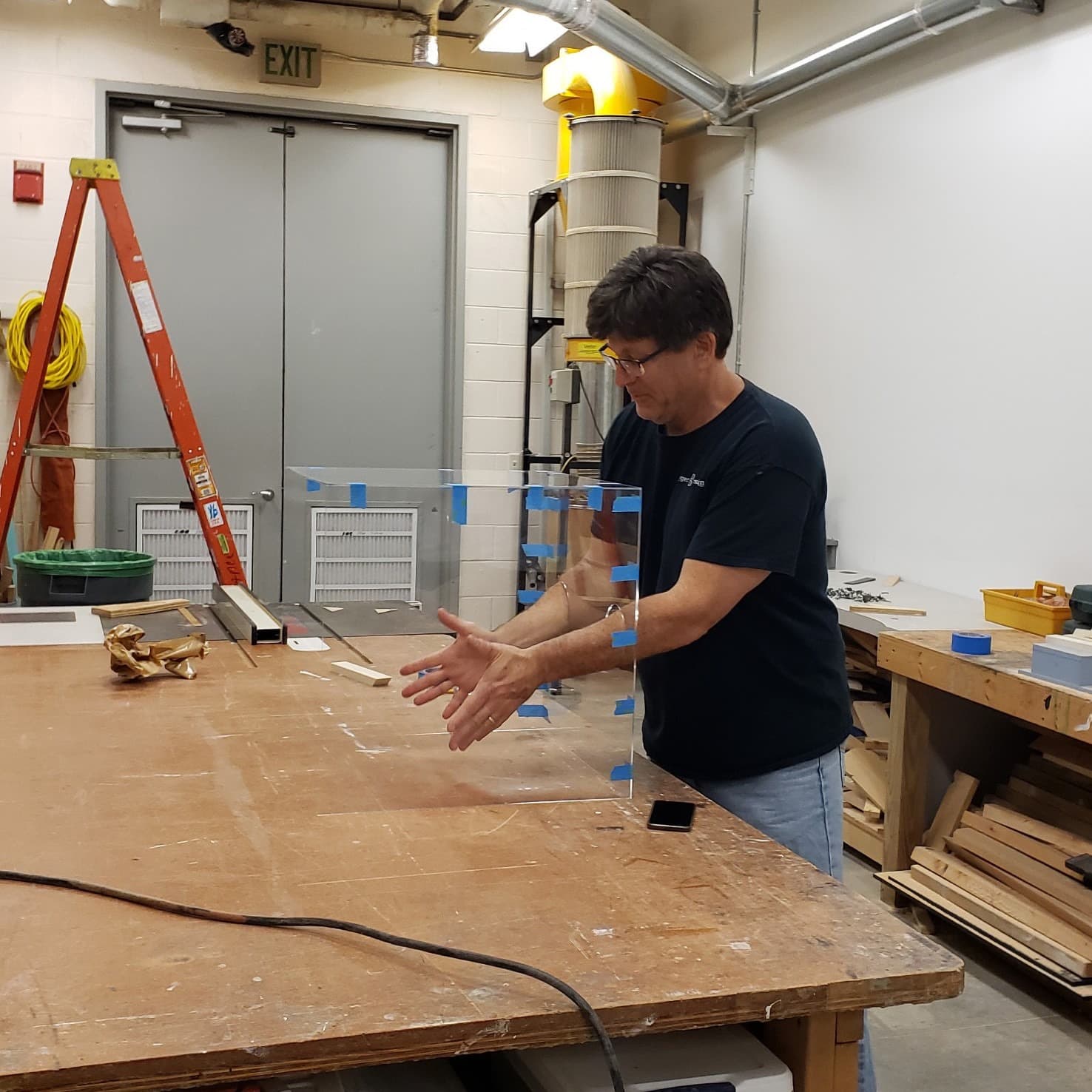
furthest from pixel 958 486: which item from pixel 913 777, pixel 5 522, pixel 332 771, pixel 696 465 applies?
Result: pixel 5 522

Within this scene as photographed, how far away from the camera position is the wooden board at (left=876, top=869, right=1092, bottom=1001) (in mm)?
2656

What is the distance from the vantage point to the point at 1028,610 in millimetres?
3254

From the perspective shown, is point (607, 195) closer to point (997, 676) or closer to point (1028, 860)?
point (997, 676)

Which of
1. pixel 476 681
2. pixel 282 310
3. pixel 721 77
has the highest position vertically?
pixel 721 77

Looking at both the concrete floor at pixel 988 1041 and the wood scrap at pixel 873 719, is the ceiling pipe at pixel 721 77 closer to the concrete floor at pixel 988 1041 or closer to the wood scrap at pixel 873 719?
the wood scrap at pixel 873 719

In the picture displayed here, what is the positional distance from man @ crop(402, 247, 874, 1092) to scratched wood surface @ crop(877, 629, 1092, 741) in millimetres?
909

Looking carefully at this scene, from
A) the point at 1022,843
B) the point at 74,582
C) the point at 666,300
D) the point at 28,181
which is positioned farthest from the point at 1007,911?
the point at 28,181

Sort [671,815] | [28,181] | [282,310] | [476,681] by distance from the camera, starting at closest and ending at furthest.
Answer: [671,815], [476,681], [28,181], [282,310]

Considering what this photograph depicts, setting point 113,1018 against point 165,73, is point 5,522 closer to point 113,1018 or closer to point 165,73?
point 165,73

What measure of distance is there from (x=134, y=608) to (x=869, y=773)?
2.15m

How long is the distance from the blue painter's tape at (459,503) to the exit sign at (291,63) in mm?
3842

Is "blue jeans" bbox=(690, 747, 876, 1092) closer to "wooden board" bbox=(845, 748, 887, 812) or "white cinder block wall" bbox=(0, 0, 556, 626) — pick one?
"wooden board" bbox=(845, 748, 887, 812)

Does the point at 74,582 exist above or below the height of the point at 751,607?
below

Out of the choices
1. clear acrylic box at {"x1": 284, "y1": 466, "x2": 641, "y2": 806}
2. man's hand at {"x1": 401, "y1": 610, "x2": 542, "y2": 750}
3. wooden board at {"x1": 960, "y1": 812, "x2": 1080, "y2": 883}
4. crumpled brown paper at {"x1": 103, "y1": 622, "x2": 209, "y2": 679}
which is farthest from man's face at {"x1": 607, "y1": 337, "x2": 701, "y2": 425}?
wooden board at {"x1": 960, "y1": 812, "x2": 1080, "y2": 883}
